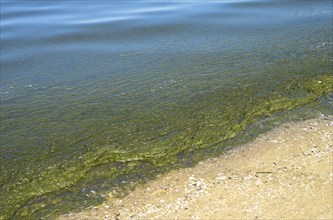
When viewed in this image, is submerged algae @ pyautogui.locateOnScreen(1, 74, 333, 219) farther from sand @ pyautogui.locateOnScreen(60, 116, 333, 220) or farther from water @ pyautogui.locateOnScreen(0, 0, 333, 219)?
sand @ pyautogui.locateOnScreen(60, 116, 333, 220)

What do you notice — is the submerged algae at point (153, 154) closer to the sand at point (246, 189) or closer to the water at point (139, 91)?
the water at point (139, 91)

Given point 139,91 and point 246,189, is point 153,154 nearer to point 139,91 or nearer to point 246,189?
point 246,189

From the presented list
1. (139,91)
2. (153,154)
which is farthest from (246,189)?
(139,91)

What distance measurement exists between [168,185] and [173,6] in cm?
1471

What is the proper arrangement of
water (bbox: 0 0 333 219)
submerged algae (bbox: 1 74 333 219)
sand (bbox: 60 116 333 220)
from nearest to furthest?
sand (bbox: 60 116 333 220)
submerged algae (bbox: 1 74 333 219)
water (bbox: 0 0 333 219)

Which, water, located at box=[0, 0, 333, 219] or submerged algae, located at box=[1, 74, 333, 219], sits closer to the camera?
submerged algae, located at box=[1, 74, 333, 219]

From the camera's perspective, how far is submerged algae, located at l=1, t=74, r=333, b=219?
654 centimetres

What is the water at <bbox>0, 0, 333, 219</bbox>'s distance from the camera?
7.25m

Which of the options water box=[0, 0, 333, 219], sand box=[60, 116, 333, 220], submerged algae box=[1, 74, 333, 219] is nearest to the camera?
sand box=[60, 116, 333, 220]

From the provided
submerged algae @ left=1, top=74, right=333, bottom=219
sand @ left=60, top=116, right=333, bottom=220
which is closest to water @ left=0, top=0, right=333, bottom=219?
submerged algae @ left=1, top=74, right=333, bottom=219

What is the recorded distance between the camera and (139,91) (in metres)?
10.3

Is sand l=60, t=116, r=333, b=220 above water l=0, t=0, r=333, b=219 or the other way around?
the other way around

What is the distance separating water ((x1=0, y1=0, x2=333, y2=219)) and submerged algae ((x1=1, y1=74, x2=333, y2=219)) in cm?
2

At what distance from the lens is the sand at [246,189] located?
19.4ft
